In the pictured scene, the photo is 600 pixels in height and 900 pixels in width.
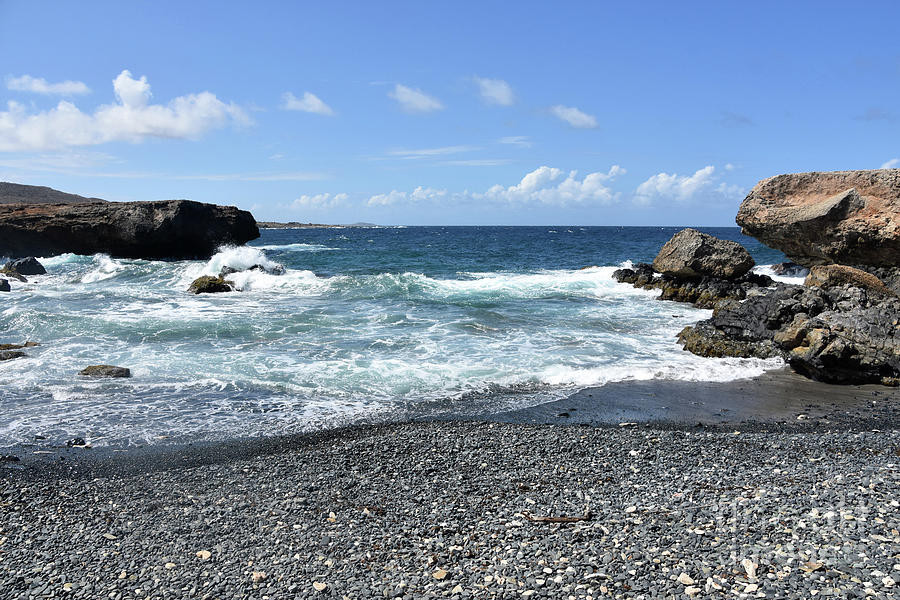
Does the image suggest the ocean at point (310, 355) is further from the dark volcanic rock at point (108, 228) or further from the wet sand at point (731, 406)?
the dark volcanic rock at point (108, 228)

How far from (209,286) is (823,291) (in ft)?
73.9

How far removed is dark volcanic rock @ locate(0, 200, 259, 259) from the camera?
3719 cm

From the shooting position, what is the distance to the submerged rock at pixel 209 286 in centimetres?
2488

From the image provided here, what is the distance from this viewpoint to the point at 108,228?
37219mm

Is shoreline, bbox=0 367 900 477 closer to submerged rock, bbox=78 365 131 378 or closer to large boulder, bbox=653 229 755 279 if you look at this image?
submerged rock, bbox=78 365 131 378

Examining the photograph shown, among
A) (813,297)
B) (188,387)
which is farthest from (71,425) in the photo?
(813,297)

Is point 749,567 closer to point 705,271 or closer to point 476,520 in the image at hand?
point 476,520

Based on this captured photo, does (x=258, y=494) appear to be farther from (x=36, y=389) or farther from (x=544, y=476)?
(x=36, y=389)

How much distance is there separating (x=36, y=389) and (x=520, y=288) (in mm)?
19214

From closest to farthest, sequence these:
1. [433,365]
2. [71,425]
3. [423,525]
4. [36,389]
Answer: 1. [423,525]
2. [71,425]
3. [36,389]
4. [433,365]

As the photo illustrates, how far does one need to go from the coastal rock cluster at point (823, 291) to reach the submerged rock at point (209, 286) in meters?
19.1

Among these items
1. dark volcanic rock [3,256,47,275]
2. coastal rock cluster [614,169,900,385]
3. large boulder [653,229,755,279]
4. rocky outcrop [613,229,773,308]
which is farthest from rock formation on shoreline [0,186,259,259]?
coastal rock cluster [614,169,900,385]

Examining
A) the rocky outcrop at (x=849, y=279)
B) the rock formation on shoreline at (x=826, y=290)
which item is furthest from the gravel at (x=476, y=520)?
the rocky outcrop at (x=849, y=279)

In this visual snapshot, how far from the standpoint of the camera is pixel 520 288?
86.5 ft
